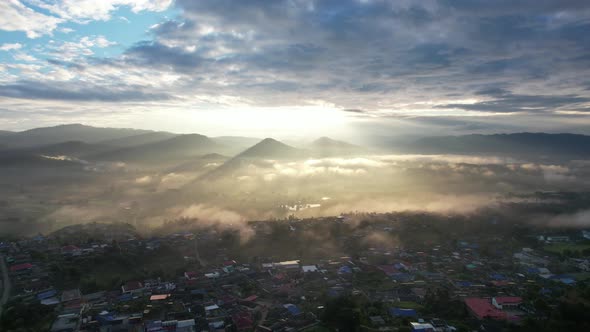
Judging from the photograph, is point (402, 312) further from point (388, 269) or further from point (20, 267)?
point (20, 267)

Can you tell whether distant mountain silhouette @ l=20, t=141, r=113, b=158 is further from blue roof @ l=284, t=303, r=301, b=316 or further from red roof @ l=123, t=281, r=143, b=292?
blue roof @ l=284, t=303, r=301, b=316

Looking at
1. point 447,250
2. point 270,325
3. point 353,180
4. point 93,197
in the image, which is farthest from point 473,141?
point 270,325

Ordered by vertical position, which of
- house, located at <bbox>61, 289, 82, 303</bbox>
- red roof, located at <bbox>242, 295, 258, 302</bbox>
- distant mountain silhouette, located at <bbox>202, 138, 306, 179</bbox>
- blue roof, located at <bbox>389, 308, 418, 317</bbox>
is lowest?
red roof, located at <bbox>242, 295, 258, 302</bbox>

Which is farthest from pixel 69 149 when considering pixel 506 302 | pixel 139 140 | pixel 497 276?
pixel 506 302

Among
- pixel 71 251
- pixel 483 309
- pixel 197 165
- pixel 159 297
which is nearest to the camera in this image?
pixel 483 309

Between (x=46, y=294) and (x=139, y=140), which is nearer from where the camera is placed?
(x=46, y=294)

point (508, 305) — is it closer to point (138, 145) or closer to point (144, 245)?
point (144, 245)

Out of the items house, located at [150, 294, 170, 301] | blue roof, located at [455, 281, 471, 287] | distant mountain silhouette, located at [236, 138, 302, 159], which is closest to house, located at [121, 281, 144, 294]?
house, located at [150, 294, 170, 301]
